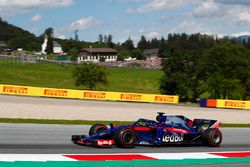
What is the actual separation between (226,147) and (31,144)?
681 cm

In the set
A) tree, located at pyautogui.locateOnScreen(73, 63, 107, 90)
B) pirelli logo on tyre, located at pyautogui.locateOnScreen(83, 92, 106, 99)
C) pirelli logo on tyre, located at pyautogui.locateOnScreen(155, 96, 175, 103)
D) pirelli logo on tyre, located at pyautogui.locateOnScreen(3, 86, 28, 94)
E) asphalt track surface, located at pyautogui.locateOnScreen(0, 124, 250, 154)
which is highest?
tree, located at pyautogui.locateOnScreen(73, 63, 107, 90)

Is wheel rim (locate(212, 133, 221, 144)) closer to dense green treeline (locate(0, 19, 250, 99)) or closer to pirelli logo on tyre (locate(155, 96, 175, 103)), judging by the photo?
pirelli logo on tyre (locate(155, 96, 175, 103))

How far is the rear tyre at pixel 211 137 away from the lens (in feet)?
51.0

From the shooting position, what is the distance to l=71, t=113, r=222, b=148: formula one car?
1346cm

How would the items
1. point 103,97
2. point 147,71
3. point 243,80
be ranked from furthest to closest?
point 147,71
point 243,80
point 103,97

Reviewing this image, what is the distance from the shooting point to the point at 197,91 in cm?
7212

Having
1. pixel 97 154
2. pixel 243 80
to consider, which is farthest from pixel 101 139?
pixel 243 80

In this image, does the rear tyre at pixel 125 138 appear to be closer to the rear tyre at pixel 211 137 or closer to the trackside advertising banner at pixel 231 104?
the rear tyre at pixel 211 137

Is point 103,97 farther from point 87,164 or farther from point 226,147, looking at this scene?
point 87,164

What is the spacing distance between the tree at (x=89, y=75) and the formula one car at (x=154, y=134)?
5463 cm

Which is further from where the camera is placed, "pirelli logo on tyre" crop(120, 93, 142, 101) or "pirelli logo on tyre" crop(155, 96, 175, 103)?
"pirelli logo on tyre" crop(155, 96, 175, 103)

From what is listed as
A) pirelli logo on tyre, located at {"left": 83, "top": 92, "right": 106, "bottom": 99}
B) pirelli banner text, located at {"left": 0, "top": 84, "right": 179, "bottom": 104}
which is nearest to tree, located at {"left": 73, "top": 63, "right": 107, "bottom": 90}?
pirelli banner text, located at {"left": 0, "top": 84, "right": 179, "bottom": 104}

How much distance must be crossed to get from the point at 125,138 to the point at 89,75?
56.8m

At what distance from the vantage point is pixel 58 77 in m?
91.3
